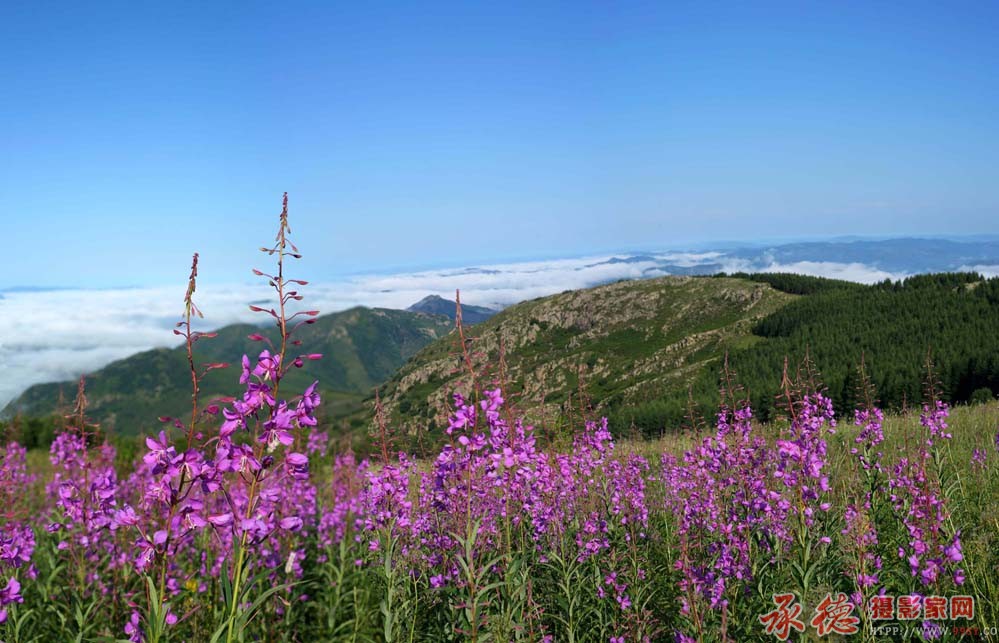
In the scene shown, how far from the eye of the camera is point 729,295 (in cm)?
16400

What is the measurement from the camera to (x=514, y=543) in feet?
20.0

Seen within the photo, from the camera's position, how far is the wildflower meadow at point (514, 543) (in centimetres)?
335

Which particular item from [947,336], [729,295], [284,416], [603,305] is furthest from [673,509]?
[603,305]

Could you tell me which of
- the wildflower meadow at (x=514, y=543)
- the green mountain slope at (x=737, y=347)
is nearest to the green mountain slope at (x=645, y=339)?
the green mountain slope at (x=737, y=347)

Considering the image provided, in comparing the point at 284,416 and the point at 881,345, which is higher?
the point at 284,416

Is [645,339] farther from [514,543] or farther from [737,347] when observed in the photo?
[514,543]

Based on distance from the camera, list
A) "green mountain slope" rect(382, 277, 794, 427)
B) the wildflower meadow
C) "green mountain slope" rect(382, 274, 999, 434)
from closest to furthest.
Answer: the wildflower meadow, "green mountain slope" rect(382, 274, 999, 434), "green mountain slope" rect(382, 277, 794, 427)

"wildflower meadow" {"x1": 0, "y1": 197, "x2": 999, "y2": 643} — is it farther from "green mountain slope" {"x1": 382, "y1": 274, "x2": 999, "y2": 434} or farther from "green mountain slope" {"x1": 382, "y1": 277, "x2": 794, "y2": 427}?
"green mountain slope" {"x1": 382, "y1": 277, "x2": 794, "y2": 427}

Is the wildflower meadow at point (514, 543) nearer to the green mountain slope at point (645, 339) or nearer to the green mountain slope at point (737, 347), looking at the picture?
the green mountain slope at point (737, 347)

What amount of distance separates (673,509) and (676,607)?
232 centimetres

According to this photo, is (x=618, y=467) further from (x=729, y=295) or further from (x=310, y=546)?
(x=729, y=295)

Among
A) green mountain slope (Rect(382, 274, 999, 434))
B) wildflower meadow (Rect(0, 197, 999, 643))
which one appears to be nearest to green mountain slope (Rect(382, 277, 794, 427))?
green mountain slope (Rect(382, 274, 999, 434))

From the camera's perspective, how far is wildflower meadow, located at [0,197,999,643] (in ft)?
11.0

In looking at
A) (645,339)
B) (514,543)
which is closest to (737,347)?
(645,339)
